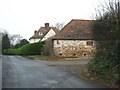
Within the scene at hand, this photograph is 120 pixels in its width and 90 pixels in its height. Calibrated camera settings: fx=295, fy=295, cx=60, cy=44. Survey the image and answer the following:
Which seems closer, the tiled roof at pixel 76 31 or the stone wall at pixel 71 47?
the stone wall at pixel 71 47

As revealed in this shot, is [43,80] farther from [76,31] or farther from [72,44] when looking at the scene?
[76,31]

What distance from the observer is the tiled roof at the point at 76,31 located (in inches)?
1852

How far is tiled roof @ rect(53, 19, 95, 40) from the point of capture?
1852 inches

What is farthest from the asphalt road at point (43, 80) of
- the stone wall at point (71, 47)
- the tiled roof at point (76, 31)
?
the tiled roof at point (76, 31)

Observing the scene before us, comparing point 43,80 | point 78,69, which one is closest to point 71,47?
point 78,69

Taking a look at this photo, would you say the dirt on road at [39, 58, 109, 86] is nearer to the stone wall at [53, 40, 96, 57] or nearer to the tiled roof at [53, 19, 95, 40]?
the stone wall at [53, 40, 96, 57]

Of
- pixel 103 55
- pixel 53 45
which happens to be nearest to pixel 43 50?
pixel 53 45

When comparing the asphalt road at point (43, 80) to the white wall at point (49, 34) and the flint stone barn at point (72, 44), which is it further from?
the white wall at point (49, 34)

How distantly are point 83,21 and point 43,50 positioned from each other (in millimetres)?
9396

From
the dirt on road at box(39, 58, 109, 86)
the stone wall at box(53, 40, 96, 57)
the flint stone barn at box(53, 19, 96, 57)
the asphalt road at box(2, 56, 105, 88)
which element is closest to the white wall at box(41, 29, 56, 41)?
the flint stone barn at box(53, 19, 96, 57)

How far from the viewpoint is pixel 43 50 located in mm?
54500

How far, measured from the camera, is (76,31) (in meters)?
48.2

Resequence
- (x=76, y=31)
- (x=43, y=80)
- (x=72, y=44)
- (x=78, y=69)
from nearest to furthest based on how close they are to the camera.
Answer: (x=43, y=80)
(x=78, y=69)
(x=72, y=44)
(x=76, y=31)

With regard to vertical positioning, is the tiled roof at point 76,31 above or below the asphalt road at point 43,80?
above
